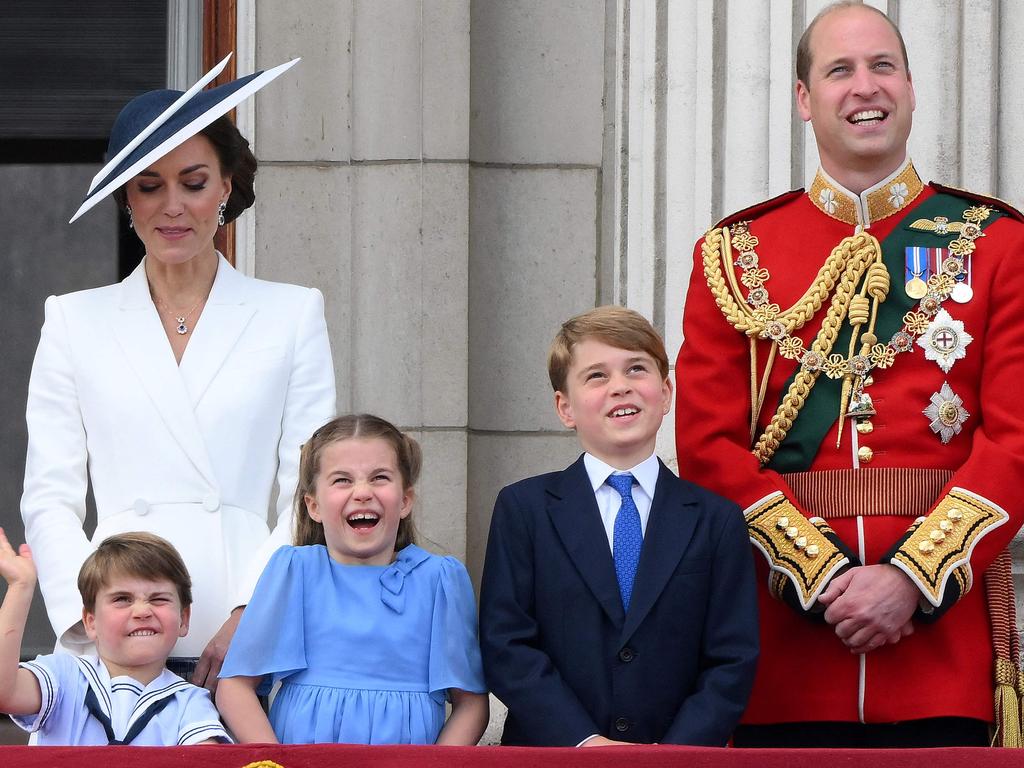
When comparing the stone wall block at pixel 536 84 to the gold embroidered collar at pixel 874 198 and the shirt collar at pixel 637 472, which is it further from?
the shirt collar at pixel 637 472

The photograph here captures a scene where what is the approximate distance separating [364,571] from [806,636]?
0.80 metres

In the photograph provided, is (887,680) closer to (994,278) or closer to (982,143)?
(994,278)

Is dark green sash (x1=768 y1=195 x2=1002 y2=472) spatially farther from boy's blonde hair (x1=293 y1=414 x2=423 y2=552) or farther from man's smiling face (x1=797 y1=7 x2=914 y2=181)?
boy's blonde hair (x1=293 y1=414 x2=423 y2=552)

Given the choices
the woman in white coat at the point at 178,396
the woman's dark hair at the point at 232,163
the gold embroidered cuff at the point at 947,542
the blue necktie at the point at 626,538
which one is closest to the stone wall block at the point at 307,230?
the woman's dark hair at the point at 232,163

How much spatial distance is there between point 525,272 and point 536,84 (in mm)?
547

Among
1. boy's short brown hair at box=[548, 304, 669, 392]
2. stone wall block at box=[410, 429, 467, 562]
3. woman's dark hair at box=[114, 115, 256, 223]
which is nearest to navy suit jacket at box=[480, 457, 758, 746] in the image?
boy's short brown hair at box=[548, 304, 669, 392]

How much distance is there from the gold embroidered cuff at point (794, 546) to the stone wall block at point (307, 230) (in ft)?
6.96

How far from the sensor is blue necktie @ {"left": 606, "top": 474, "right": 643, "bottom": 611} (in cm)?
308

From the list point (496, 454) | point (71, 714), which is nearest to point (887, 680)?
point (71, 714)

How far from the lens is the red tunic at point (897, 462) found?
3094mm

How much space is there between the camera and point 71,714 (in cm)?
302

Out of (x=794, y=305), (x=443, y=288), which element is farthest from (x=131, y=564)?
(x=443, y=288)

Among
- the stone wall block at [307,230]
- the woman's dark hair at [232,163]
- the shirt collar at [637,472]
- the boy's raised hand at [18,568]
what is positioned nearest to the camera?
the boy's raised hand at [18,568]

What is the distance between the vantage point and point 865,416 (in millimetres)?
3219
